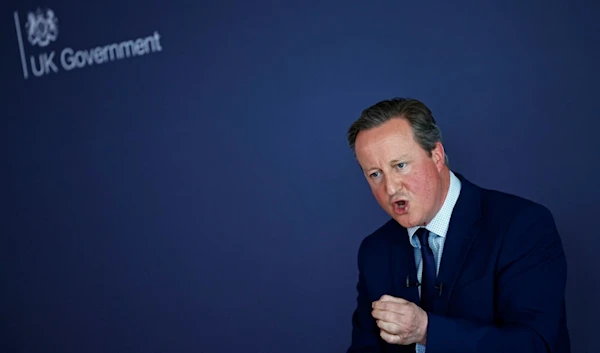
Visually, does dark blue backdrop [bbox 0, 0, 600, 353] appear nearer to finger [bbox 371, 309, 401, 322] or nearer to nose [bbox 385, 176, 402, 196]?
nose [bbox 385, 176, 402, 196]

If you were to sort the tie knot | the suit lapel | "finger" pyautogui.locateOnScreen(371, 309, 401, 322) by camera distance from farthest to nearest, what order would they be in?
the tie knot < the suit lapel < "finger" pyautogui.locateOnScreen(371, 309, 401, 322)

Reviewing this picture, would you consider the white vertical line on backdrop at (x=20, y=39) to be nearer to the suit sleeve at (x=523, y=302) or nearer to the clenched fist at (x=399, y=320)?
the clenched fist at (x=399, y=320)

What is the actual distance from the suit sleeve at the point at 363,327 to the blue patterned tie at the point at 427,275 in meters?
0.21

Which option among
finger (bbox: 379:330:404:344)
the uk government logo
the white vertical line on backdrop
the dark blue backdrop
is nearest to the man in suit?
finger (bbox: 379:330:404:344)

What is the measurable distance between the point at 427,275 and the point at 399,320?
347mm

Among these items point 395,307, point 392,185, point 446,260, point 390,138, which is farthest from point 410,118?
point 395,307

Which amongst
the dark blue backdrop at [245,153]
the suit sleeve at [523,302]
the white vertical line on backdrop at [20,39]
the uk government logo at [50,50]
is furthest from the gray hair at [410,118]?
the white vertical line on backdrop at [20,39]

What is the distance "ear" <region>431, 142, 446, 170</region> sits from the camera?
2.30 metres

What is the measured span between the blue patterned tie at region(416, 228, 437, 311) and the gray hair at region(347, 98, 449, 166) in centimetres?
27

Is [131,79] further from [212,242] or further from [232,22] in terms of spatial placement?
[212,242]

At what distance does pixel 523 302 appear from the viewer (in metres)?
2.06

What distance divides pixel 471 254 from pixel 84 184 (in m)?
2.18

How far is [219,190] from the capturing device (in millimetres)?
3510

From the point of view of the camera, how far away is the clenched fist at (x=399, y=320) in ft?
6.47
